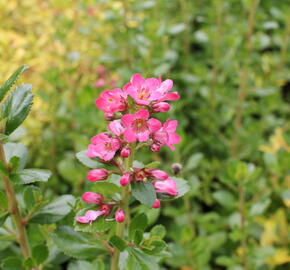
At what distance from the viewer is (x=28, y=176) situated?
1.09m

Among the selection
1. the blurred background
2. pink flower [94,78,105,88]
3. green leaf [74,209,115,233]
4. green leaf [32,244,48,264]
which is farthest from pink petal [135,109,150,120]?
pink flower [94,78,105,88]

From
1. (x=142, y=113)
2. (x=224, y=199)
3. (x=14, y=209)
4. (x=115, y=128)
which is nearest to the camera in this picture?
(x=142, y=113)

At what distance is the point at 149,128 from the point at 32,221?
0.55m

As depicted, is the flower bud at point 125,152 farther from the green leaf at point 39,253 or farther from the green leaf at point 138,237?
the green leaf at point 39,253

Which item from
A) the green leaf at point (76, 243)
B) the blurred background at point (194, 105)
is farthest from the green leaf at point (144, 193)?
the blurred background at point (194, 105)

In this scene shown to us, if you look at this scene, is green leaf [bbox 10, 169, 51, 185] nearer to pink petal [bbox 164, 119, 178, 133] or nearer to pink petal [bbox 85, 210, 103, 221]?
pink petal [bbox 85, 210, 103, 221]

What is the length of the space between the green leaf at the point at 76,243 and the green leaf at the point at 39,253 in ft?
0.25

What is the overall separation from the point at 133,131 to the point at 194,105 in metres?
2.21

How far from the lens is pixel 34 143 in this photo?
283 centimetres

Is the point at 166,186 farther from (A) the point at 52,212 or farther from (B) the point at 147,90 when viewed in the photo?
(A) the point at 52,212

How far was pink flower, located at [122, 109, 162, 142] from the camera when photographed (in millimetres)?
986

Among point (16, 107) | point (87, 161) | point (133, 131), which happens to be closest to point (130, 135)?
point (133, 131)

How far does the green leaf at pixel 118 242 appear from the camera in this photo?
1.11 metres

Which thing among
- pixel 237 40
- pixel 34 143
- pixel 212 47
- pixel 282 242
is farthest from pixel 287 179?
pixel 34 143
